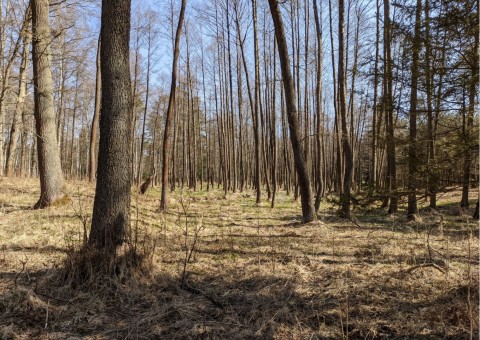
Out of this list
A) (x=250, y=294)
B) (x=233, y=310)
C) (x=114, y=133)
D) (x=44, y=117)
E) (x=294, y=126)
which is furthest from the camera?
(x=294, y=126)

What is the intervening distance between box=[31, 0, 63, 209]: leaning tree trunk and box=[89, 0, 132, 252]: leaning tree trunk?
14.6 ft

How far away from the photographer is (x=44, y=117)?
7918 millimetres

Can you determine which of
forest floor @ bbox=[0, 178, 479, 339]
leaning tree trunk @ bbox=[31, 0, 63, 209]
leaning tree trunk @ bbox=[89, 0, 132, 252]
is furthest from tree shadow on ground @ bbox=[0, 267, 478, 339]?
leaning tree trunk @ bbox=[31, 0, 63, 209]

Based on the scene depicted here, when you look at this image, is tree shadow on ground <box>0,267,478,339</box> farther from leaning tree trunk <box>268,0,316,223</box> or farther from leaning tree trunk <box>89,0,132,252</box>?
leaning tree trunk <box>268,0,316,223</box>

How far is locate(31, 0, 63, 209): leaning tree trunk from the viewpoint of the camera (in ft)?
25.5

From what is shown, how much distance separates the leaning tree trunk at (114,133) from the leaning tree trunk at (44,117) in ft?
14.6

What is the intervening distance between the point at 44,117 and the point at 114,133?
492 cm

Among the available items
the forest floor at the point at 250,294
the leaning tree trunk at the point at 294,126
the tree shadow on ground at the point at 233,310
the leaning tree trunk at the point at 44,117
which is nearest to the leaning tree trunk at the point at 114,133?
the forest floor at the point at 250,294

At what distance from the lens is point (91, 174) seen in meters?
14.0

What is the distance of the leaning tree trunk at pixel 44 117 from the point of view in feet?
25.5

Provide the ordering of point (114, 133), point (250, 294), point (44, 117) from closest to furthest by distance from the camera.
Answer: point (250, 294) → point (114, 133) → point (44, 117)

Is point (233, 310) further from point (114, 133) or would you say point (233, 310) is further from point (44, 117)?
point (44, 117)

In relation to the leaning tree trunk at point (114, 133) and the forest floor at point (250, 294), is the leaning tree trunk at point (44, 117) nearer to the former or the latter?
the forest floor at point (250, 294)

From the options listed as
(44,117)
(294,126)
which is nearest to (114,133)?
(44,117)
